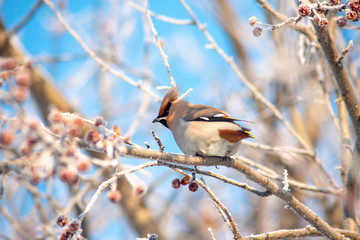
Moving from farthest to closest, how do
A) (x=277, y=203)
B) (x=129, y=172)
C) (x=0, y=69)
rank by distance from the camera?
(x=277, y=203) < (x=129, y=172) < (x=0, y=69)

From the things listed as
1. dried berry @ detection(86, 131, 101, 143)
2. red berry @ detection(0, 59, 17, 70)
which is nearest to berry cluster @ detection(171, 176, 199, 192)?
dried berry @ detection(86, 131, 101, 143)

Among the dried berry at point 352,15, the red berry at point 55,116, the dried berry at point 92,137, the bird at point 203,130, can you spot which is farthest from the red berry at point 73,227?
the dried berry at point 352,15

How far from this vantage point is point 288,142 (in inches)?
262

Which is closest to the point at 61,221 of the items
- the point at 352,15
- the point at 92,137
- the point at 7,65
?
the point at 92,137

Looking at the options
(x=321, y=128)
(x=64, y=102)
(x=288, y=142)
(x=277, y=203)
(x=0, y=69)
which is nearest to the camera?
(x=0, y=69)

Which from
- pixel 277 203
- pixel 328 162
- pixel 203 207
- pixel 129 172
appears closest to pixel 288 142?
pixel 328 162

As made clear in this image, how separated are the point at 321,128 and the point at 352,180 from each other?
13.8 feet

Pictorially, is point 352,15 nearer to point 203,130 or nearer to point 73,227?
point 203,130

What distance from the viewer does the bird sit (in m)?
2.96

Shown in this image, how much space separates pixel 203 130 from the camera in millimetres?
3109

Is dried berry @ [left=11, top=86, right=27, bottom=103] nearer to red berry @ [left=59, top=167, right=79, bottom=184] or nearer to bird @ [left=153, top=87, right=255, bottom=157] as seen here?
red berry @ [left=59, top=167, right=79, bottom=184]

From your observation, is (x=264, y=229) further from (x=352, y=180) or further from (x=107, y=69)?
(x=107, y=69)

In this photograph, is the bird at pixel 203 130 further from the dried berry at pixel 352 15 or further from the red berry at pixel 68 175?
the red berry at pixel 68 175

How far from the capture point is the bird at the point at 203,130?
2.96m
